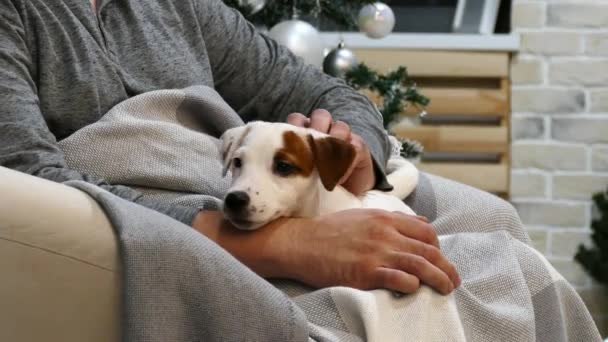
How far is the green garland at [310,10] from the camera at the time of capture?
2334 millimetres

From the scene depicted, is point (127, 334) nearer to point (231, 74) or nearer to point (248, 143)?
point (248, 143)

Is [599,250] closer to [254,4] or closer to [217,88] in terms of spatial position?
[254,4]

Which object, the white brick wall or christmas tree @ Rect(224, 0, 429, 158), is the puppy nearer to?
christmas tree @ Rect(224, 0, 429, 158)

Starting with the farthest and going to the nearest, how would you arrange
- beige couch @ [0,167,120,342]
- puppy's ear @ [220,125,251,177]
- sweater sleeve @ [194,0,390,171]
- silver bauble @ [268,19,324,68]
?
1. silver bauble @ [268,19,324,68]
2. sweater sleeve @ [194,0,390,171]
3. puppy's ear @ [220,125,251,177]
4. beige couch @ [0,167,120,342]

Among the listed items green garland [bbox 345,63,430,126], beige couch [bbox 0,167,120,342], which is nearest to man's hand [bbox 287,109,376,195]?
beige couch [bbox 0,167,120,342]

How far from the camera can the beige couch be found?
784 mm

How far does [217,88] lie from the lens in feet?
5.14

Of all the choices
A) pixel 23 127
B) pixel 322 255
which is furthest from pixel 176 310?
pixel 23 127

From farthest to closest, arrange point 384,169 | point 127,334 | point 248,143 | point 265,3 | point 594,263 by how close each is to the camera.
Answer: point 594,263 < point 265,3 < point 384,169 < point 248,143 < point 127,334

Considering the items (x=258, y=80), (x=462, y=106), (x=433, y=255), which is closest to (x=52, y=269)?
(x=433, y=255)

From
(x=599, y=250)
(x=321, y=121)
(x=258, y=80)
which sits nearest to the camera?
(x=321, y=121)

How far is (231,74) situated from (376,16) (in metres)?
0.81

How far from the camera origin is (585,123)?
9.32ft

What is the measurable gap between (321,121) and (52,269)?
2.02 feet
